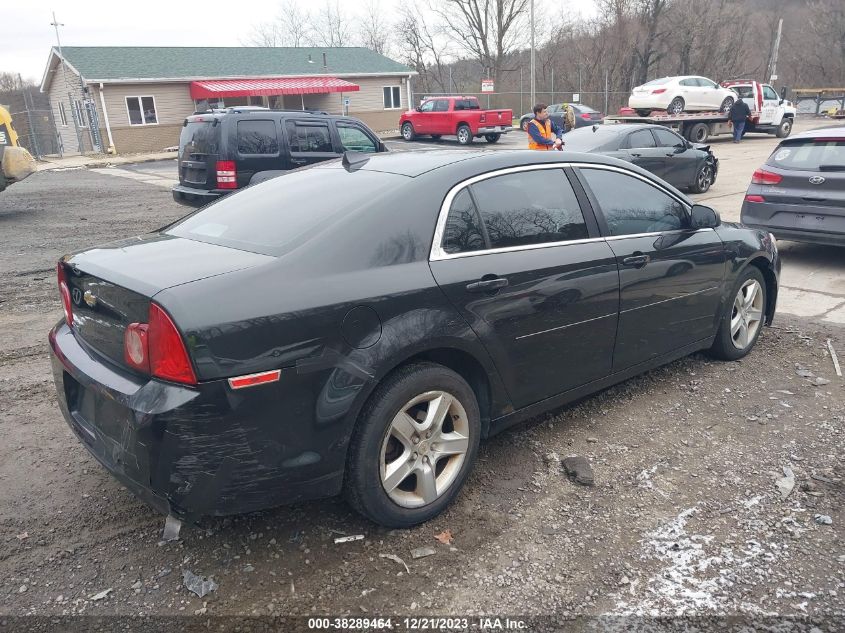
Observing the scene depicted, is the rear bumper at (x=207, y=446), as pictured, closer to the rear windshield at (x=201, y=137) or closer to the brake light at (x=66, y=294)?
the brake light at (x=66, y=294)

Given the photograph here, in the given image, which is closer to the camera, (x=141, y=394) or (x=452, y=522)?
(x=141, y=394)

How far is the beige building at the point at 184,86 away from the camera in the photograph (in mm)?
30078

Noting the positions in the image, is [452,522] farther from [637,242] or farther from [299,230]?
[637,242]

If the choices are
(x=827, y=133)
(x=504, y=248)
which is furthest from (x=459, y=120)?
(x=504, y=248)

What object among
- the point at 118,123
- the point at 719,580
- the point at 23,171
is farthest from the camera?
the point at 118,123

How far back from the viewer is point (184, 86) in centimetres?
3222

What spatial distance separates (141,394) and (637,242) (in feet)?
9.33

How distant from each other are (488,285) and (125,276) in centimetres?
158

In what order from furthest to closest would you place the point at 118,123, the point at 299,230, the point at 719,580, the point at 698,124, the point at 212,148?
1. the point at 118,123
2. the point at 698,124
3. the point at 212,148
4. the point at 299,230
5. the point at 719,580

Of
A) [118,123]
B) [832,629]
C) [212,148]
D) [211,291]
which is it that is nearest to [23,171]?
[212,148]

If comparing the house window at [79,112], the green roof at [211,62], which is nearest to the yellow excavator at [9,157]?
the green roof at [211,62]

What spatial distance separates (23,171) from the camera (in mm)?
12289

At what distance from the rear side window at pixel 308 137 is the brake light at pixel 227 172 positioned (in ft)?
3.43

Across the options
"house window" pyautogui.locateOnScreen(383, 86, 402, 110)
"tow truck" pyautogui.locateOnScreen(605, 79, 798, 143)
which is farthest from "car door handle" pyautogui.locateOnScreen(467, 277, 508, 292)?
"house window" pyautogui.locateOnScreen(383, 86, 402, 110)
